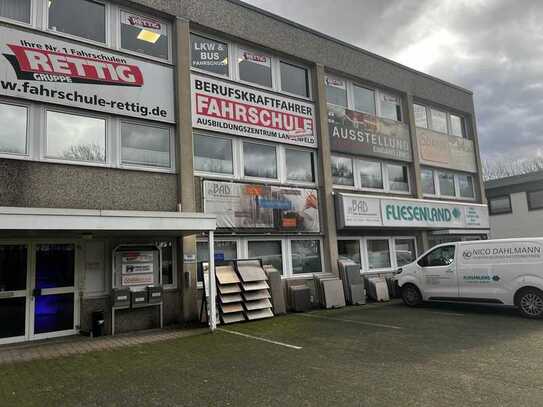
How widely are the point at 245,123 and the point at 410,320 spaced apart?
7.10 m

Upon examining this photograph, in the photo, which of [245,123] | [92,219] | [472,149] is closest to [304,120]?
[245,123]

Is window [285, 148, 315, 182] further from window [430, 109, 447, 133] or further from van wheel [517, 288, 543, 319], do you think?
window [430, 109, 447, 133]

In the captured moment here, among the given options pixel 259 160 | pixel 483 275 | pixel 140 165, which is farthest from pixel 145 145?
pixel 483 275

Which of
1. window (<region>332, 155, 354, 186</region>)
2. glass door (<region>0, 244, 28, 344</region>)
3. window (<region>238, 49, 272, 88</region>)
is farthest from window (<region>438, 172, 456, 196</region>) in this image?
glass door (<region>0, 244, 28, 344</region>)

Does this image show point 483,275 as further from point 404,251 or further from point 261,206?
point 261,206

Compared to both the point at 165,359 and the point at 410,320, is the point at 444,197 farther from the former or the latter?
the point at 165,359

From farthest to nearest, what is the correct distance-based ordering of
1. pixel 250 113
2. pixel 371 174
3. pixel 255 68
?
pixel 371 174 → pixel 255 68 → pixel 250 113

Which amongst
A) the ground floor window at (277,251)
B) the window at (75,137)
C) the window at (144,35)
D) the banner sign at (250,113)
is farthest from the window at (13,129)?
the ground floor window at (277,251)

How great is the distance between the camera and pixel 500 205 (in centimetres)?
2827

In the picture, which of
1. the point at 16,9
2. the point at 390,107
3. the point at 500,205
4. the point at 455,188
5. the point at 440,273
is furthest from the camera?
the point at 500,205

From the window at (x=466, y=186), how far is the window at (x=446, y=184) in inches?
21.5

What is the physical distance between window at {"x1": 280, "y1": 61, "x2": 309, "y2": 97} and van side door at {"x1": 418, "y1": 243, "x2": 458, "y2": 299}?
6881 mm

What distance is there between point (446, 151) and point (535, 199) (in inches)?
440

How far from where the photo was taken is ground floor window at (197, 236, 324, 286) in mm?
11742
